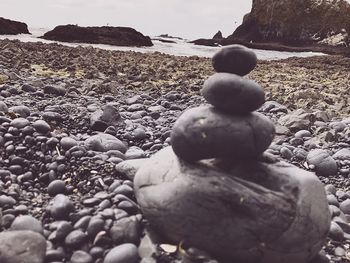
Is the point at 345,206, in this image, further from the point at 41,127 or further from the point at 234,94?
the point at 41,127

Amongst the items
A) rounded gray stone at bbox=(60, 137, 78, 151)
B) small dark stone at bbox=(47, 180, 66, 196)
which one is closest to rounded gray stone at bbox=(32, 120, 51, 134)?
rounded gray stone at bbox=(60, 137, 78, 151)

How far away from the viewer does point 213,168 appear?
295cm

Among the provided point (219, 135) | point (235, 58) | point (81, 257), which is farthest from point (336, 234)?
point (81, 257)

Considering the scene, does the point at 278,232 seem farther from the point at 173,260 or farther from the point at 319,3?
the point at 319,3

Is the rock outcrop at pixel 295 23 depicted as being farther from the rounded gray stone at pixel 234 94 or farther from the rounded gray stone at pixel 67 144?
the rounded gray stone at pixel 234 94

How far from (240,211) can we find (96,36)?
27736 mm

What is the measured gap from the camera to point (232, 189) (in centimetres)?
280

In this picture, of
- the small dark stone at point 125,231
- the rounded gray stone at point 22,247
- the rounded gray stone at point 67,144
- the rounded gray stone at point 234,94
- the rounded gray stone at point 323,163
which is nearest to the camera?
the rounded gray stone at point 22,247

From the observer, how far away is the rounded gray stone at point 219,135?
2.88m

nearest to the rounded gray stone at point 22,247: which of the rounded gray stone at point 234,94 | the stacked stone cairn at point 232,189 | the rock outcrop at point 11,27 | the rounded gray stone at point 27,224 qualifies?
the rounded gray stone at point 27,224

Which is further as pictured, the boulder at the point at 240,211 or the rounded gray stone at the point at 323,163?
the rounded gray stone at the point at 323,163

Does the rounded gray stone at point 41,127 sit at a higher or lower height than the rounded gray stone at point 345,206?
higher

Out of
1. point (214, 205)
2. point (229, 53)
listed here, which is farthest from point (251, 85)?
point (214, 205)

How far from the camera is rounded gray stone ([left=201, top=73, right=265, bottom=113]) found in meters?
2.98
